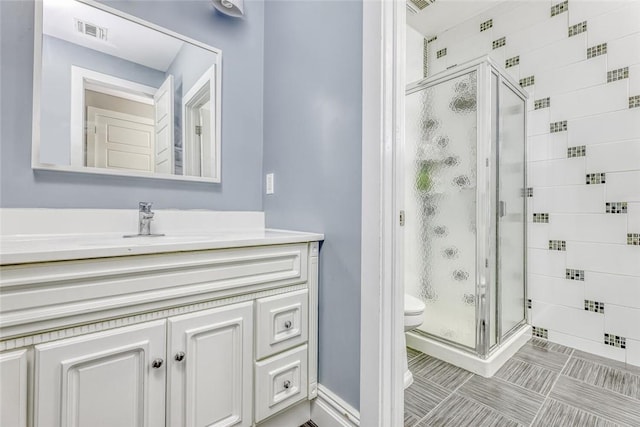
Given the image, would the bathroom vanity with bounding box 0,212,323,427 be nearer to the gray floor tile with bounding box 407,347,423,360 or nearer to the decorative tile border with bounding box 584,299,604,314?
the gray floor tile with bounding box 407,347,423,360

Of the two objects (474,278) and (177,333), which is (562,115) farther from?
(177,333)

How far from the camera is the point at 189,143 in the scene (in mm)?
1452

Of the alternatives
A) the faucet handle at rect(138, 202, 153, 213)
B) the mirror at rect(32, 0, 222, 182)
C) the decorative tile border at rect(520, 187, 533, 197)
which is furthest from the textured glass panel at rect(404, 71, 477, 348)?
the faucet handle at rect(138, 202, 153, 213)

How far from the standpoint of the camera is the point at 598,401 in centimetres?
143

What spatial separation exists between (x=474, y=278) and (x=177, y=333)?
1605mm

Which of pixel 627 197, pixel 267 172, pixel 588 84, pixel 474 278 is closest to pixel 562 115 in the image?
pixel 588 84

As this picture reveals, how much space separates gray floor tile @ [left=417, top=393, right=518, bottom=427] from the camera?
1.29m

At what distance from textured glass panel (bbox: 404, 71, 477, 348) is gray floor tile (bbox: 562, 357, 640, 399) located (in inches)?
23.1

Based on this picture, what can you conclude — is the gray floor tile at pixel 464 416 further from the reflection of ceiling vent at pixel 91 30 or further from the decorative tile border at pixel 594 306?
the reflection of ceiling vent at pixel 91 30

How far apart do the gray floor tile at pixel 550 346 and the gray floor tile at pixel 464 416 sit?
0.98m

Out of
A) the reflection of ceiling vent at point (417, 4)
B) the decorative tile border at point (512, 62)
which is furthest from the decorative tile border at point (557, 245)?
the reflection of ceiling vent at point (417, 4)

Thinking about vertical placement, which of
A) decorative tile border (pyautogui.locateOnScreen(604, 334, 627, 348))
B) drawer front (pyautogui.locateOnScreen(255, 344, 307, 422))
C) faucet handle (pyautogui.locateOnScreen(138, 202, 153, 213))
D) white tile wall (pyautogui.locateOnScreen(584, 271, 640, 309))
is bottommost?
decorative tile border (pyautogui.locateOnScreen(604, 334, 627, 348))

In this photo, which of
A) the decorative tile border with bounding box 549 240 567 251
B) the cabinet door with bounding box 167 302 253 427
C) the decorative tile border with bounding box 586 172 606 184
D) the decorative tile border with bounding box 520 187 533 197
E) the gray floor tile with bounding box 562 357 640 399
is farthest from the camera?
the decorative tile border with bounding box 520 187 533 197

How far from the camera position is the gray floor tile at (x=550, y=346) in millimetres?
1959
